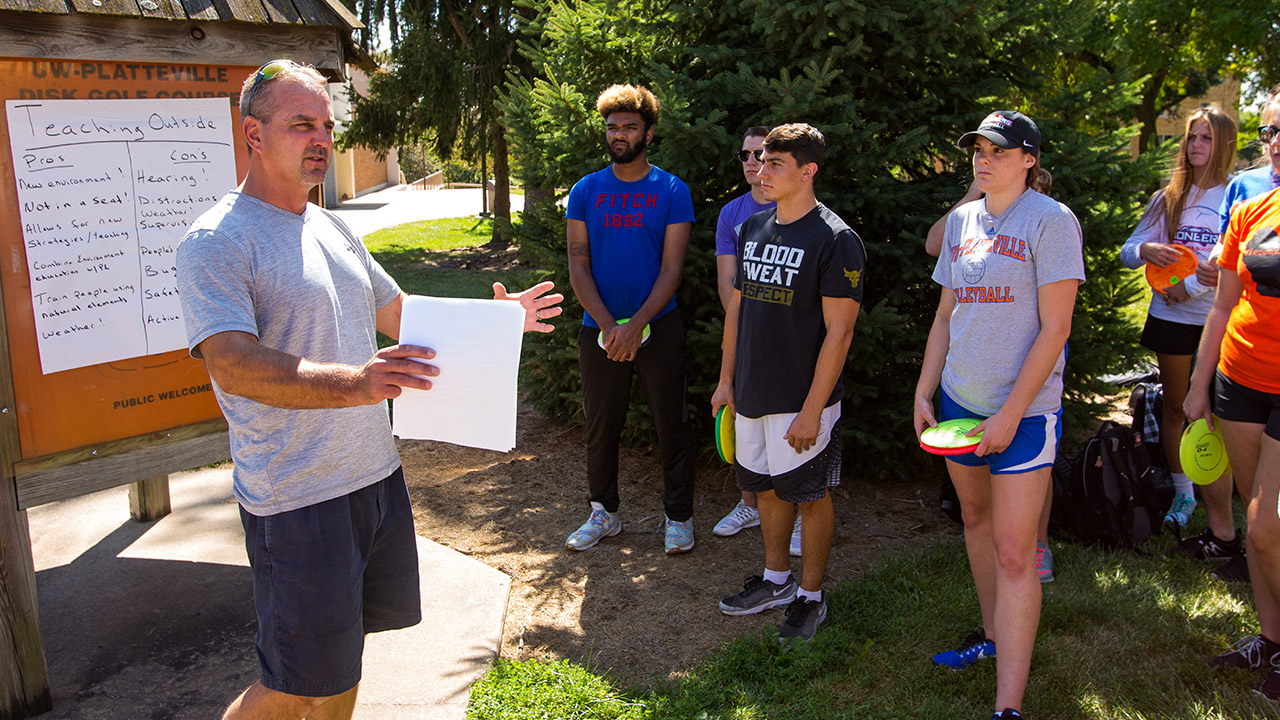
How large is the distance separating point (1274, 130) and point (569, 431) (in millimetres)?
4461

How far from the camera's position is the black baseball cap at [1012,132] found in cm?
296

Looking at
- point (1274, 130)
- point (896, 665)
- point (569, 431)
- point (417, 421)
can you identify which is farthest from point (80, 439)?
point (1274, 130)

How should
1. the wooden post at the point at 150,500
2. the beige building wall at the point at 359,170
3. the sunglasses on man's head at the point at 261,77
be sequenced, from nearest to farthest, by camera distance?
the sunglasses on man's head at the point at 261,77 → the wooden post at the point at 150,500 → the beige building wall at the point at 359,170

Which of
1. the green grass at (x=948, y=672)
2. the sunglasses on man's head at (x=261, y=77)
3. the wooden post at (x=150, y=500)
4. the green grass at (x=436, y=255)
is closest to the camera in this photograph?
the sunglasses on man's head at (x=261, y=77)

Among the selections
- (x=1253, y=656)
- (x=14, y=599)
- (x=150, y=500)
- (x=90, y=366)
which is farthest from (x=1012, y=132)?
(x=150, y=500)

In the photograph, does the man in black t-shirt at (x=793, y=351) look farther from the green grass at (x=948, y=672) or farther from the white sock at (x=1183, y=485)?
the white sock at (x=1183, y=485)

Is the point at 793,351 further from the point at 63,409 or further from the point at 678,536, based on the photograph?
the point at 63,409

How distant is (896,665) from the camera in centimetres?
343

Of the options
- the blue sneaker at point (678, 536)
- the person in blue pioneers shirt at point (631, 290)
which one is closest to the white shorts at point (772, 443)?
the person in blue pioneers shirt at point (631, 290)

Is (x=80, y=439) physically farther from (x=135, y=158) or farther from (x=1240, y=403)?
(x=1240, y=403)

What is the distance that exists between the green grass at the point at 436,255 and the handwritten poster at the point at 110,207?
7.90 feet

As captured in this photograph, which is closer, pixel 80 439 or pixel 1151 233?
pixel 80 439

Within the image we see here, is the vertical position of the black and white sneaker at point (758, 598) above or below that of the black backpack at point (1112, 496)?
below

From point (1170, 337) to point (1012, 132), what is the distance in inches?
93.0
